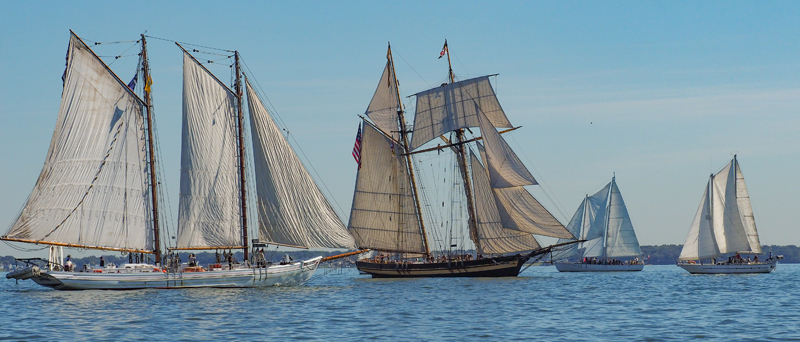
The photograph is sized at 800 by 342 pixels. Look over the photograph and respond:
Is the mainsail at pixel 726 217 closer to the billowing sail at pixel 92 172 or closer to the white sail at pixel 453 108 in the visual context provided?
the white sail at pixel 453 108

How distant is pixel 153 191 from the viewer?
231 feet

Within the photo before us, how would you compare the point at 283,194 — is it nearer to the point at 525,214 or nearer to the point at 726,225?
the point at 525,214

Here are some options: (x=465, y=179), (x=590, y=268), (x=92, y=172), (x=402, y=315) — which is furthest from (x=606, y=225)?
(x=402, y=315)

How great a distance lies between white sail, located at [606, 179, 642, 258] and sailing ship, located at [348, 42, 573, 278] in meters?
53.1

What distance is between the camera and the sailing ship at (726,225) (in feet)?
368

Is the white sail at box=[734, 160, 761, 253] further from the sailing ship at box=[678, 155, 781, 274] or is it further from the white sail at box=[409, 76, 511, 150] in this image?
the white sail at box=[409, 76, 511, 150]

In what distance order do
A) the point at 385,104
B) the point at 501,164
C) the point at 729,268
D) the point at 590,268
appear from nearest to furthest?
the point at 501,164 < the point at 385,104 < the point at 729,268 < the point at 590,268

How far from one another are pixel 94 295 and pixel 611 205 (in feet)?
318

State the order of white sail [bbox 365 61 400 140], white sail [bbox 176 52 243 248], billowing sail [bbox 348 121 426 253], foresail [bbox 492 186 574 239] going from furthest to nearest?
white sail [bbox 365 61 400 140] < billowing sail [bbox 348 121 426 253] < foresail [bbox 492 186 574 239] < white sail [bbox 176 52 243 248]

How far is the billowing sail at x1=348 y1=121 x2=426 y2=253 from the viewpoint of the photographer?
9056 cm

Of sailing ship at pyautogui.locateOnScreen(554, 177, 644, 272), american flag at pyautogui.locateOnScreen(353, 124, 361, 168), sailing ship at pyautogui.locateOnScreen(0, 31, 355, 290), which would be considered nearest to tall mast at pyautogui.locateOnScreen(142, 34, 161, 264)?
sailing ship at pyautogui.locateOnScreen(0, 31, 355, 290)

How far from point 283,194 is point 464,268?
26980 millimetres

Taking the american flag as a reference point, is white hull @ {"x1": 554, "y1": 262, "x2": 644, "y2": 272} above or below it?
below

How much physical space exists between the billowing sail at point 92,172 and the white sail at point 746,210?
71.9 meters
